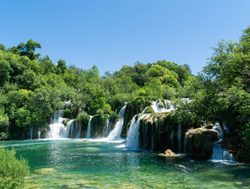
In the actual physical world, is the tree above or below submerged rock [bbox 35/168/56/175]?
above

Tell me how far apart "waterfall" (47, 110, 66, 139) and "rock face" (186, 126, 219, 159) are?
32.3 m

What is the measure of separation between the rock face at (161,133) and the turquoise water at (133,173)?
4.36 metres

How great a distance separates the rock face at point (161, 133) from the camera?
32.6 m

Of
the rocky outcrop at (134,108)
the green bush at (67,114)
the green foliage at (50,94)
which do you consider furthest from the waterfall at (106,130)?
the green bush at (67,114)

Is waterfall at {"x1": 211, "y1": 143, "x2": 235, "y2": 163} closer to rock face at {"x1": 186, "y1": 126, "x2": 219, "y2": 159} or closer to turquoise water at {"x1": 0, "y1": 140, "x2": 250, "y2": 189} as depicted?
rock face at {"x1": 186, "y1": 126, "x2": 219, "y2": 159}

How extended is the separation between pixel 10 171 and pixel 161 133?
2342 centimetres

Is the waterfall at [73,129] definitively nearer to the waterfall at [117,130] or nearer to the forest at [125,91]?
the forest at [125,91]

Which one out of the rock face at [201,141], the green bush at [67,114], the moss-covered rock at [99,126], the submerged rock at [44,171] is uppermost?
the green bush at [67,114]

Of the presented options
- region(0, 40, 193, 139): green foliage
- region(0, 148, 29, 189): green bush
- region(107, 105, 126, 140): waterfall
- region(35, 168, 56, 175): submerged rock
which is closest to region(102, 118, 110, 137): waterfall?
region(107, 105, 126, 140): waterfall

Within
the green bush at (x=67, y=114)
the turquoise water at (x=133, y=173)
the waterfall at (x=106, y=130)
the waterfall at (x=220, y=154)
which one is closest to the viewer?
the turquoise water at (x=133, y=173)

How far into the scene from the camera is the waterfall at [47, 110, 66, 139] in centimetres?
5772

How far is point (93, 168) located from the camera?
23.5 metres

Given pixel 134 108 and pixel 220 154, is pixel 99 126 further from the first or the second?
pixel 220 154

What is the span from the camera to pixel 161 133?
34.8 metres
